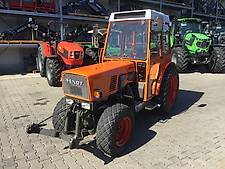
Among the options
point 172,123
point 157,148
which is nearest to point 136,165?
point 157,148

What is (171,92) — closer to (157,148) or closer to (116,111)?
(157,148)

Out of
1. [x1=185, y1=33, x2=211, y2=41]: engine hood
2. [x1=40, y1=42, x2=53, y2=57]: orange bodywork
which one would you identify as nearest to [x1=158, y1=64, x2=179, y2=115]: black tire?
[x1=40, y1=42, x2=53, y2=57]: orange bodywork

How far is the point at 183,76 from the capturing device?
11289 mm

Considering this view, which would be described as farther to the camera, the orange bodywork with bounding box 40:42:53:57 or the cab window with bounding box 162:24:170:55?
the orange bodywork with bounding box 40:42:53:57

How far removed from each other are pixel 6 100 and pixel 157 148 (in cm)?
491

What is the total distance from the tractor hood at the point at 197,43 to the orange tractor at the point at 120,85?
562 cm

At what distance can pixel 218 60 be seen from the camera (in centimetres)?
1158

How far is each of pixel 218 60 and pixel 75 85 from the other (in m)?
8.92

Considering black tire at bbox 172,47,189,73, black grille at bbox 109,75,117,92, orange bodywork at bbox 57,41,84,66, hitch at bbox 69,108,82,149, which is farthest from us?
black tire at bbox 172,47,189,73

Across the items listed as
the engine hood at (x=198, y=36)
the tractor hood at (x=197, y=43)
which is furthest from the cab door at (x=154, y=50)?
the engine hood at (x=198, y=36)

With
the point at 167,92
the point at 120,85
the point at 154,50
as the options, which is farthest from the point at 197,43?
the point at 120,85

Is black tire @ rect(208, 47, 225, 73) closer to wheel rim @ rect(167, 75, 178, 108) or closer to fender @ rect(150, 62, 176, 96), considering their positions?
wheel rim @ rect(167, 75, 178, 108)

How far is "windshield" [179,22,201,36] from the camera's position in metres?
12.6

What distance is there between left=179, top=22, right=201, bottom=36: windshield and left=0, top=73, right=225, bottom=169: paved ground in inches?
228
